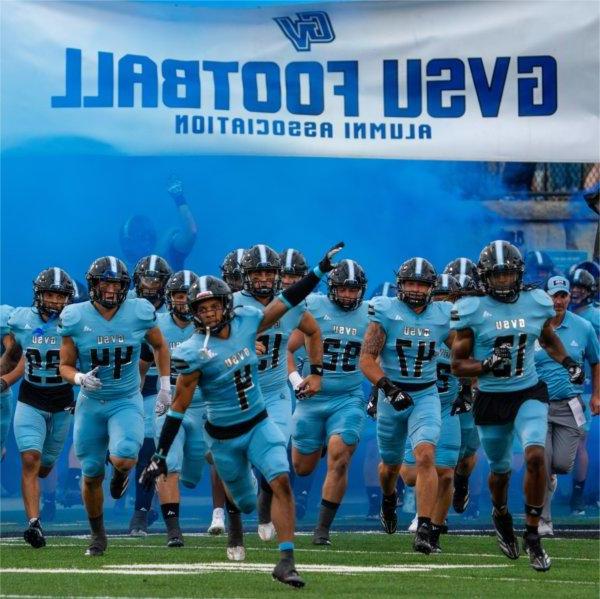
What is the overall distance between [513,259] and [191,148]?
13.1 feet

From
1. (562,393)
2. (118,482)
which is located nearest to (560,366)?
(562,393)

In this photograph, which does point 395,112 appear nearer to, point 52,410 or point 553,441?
point 553,441

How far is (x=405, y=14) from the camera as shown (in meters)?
13.2

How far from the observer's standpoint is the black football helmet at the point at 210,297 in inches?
350

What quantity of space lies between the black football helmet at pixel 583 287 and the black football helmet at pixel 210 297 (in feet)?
17.2

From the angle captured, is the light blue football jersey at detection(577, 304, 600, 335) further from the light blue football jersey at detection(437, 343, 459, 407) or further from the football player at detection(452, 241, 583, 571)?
the football player at detection(452, 241, 583, 571)

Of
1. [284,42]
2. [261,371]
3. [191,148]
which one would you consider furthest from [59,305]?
[284,42]

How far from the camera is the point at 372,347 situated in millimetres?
10906

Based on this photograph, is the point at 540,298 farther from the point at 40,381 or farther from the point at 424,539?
the point at 40,381

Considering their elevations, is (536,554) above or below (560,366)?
below

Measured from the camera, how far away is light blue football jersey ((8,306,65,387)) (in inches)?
454

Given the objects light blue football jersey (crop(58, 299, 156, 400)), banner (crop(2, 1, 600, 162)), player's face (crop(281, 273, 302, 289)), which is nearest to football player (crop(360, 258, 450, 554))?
player's face (crop(281, 273, 302, 289))

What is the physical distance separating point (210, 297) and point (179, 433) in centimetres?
289

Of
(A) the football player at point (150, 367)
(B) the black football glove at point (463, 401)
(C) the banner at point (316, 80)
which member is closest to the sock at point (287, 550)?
(B) the black football glove at point (463, 401)
